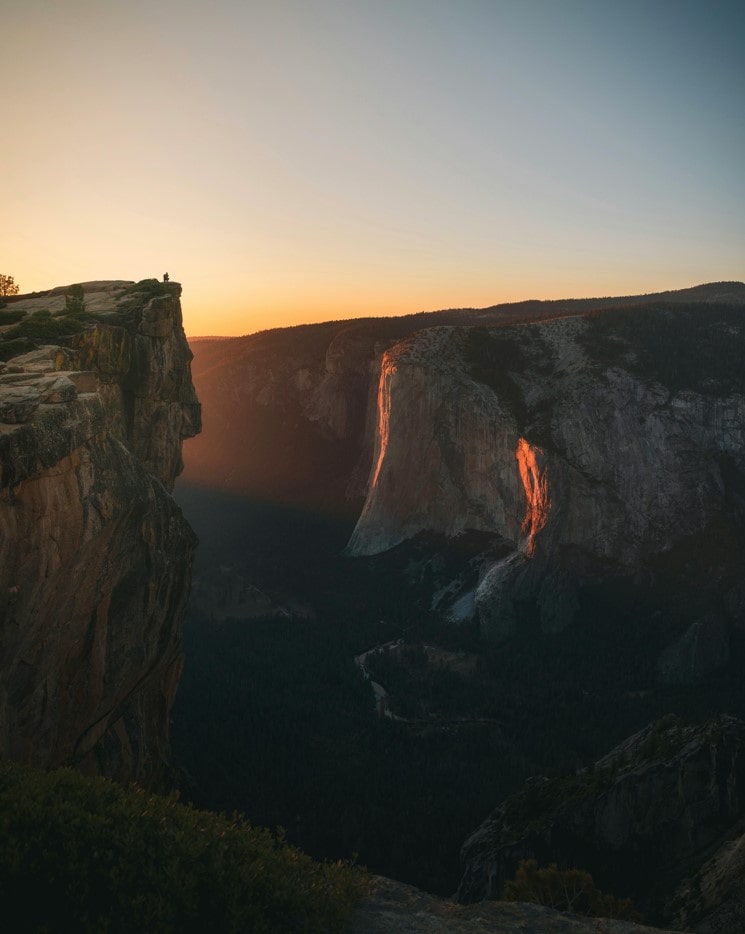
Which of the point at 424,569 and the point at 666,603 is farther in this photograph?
the point at 424,569

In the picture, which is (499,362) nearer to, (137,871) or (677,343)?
(677,343)

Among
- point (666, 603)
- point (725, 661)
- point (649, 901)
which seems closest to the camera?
point (649, 901)

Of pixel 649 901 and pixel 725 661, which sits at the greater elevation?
pixel 649 901

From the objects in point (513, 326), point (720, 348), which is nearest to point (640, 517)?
point (720, 348)

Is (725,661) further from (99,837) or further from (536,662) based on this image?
(99,837)

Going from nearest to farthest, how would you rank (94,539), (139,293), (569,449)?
(94,539), (139,293), (569,449)

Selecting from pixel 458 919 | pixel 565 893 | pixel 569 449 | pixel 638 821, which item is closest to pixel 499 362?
pixel 569 449

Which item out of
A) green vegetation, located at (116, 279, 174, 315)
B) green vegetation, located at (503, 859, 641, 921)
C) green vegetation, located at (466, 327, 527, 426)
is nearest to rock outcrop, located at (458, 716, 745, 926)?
green vegetation, located at (503, 859, 641, 921)
